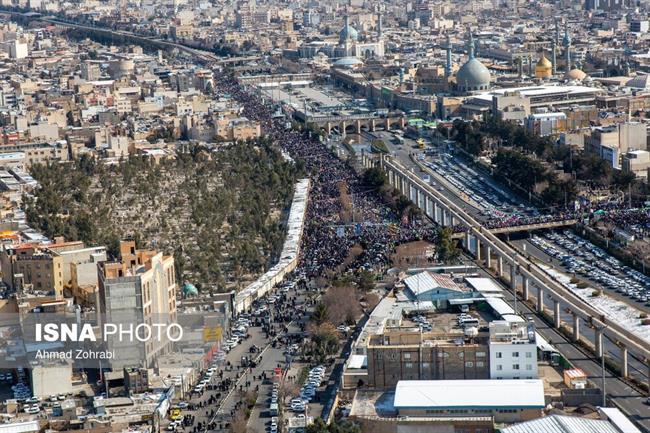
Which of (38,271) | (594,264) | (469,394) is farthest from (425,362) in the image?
(594,264)

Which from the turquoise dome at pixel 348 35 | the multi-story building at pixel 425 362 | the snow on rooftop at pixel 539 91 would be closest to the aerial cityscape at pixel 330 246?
the multi-story building at pixel 425 362

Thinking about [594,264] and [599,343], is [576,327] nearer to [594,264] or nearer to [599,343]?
[599,343]

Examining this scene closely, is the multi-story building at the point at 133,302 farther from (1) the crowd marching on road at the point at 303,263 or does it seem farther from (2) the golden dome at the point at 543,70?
(2) the golden dome at the point at 543,70

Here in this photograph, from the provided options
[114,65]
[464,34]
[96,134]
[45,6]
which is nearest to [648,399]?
[96,134]

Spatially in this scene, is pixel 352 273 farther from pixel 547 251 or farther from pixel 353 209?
pixel 353 209

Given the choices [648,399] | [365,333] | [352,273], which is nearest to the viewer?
[648,399]

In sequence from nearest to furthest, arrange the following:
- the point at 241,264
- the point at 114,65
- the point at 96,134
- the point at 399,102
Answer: the point at 241,264 < the point at 96,134 < the point at 399,102 < the point at 114,65
